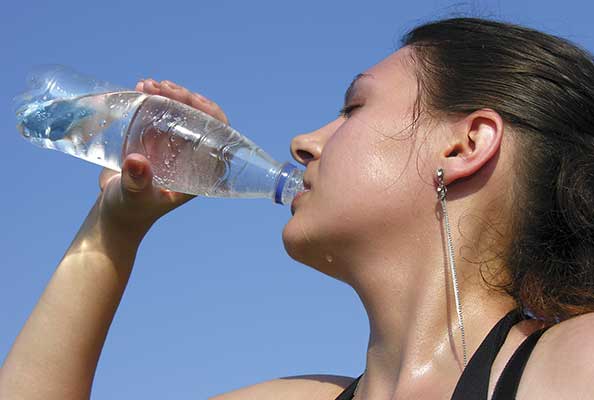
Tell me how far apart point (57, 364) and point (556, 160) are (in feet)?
6.27

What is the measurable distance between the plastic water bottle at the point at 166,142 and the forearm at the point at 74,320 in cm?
37

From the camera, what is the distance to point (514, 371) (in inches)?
91.9

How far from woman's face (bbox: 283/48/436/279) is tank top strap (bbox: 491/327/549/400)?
0.60 meters

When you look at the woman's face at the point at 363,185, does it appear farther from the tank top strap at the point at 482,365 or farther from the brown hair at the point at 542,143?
the tank top strap at the point at 482,365

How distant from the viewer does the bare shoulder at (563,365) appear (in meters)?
2.15

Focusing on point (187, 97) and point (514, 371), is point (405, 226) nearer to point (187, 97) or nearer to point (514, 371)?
point (514, 371)

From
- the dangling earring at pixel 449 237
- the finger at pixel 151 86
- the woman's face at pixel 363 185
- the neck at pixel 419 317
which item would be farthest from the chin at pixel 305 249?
the finger at pixel 151 86

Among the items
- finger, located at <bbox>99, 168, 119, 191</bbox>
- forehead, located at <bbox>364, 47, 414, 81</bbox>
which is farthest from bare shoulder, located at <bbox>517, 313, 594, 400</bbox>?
finger, located at <bbox>99, 168, 119, 191</bbox>

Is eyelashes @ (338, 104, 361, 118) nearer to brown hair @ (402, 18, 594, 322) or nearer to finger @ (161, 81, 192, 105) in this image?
brown hair @ (402, 18, 594, 322)

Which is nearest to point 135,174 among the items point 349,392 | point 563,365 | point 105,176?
point 105,176

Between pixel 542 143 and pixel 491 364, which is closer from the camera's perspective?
pixel 491 364

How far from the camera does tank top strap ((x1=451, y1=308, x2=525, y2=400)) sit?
238 centimetres

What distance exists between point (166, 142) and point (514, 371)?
2177 mm

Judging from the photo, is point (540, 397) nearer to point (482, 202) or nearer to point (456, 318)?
point (456, 318)
